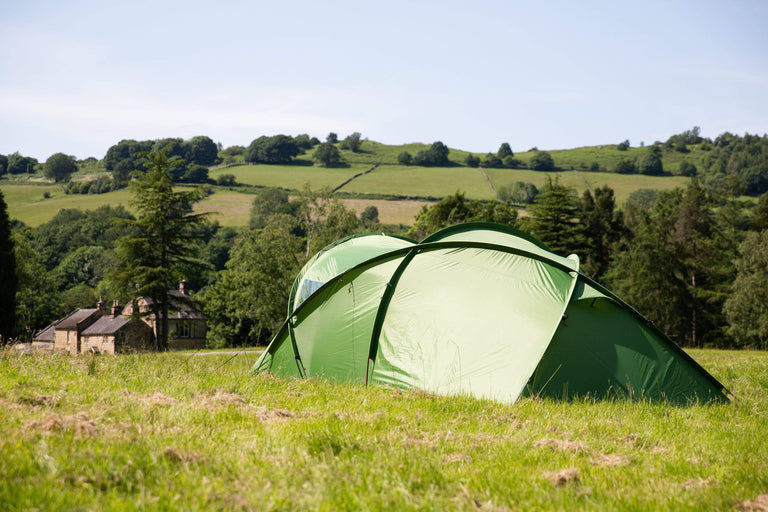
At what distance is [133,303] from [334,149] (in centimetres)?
9140

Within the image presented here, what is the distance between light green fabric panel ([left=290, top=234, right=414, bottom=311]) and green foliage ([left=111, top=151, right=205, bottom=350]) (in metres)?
30.1

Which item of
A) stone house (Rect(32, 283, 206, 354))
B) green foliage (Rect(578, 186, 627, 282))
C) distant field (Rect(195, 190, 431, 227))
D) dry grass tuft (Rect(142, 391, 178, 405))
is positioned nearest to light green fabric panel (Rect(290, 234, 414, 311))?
dry grass tuft (Rect(142, 391, 178, 405))

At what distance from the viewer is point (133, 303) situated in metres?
38.8

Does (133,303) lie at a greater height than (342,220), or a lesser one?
lesser

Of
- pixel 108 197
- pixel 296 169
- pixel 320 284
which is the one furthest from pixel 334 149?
pixel 320 284

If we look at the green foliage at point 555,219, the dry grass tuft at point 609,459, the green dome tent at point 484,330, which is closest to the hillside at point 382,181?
the green foliage at point 555,219

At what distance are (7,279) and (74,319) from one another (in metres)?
19.6

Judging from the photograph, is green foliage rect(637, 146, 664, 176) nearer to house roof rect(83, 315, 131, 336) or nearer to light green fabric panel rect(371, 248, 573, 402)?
house roof rect(83, 315, 131, 336)

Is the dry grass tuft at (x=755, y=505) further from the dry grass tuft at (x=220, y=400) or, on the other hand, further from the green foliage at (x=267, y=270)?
the green foliage at (x=267, y=270)

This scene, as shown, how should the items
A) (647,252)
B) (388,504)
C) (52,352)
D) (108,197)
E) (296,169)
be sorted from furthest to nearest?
(296,169) → (108,197) → (647,252) → (52,352) → (388,504)

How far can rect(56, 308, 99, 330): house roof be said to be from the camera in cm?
6353

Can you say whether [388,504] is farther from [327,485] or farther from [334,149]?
[334,149]

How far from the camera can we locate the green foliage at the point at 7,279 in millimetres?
44938

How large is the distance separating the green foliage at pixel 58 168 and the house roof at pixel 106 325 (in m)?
84.5
